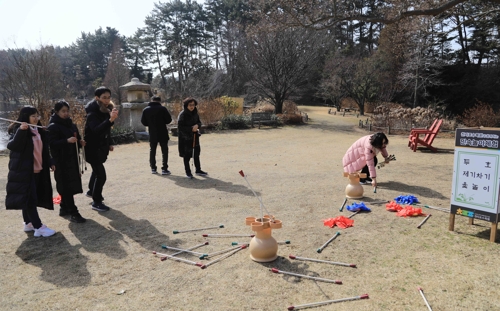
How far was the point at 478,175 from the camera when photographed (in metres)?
3.89

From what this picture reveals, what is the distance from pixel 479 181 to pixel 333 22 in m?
6.81

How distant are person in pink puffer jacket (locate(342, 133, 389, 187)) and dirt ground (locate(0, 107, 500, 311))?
43 centimetres

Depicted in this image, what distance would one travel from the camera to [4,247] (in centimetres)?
394

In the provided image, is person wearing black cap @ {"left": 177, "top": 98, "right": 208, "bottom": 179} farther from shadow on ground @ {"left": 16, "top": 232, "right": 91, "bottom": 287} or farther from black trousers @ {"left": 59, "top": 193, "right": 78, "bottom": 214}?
shadow on ground @ {"left": 16, "top": 232, "right": 91, "bottom": 287}

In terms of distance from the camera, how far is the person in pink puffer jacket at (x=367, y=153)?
19.2ft

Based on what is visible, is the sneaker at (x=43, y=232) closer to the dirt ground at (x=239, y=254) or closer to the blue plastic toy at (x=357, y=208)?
the dirt ground at (x=239, y=254)

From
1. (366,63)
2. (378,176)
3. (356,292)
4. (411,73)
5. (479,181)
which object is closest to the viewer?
(356,292)

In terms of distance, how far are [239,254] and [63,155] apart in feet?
9.08

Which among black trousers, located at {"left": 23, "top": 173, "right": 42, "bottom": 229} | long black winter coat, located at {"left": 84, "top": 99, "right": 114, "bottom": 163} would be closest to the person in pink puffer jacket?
long black winter coat, located at {"left": 84, "top": 99, "right": 114, "bottom": 163}

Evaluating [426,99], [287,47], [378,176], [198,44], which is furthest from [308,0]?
[198,44]

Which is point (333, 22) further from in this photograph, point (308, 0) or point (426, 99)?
point (426, 99)

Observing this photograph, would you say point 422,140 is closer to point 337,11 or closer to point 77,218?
point 337,11

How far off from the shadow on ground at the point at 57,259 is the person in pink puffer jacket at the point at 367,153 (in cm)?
457

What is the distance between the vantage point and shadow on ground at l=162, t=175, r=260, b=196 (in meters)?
6.48
